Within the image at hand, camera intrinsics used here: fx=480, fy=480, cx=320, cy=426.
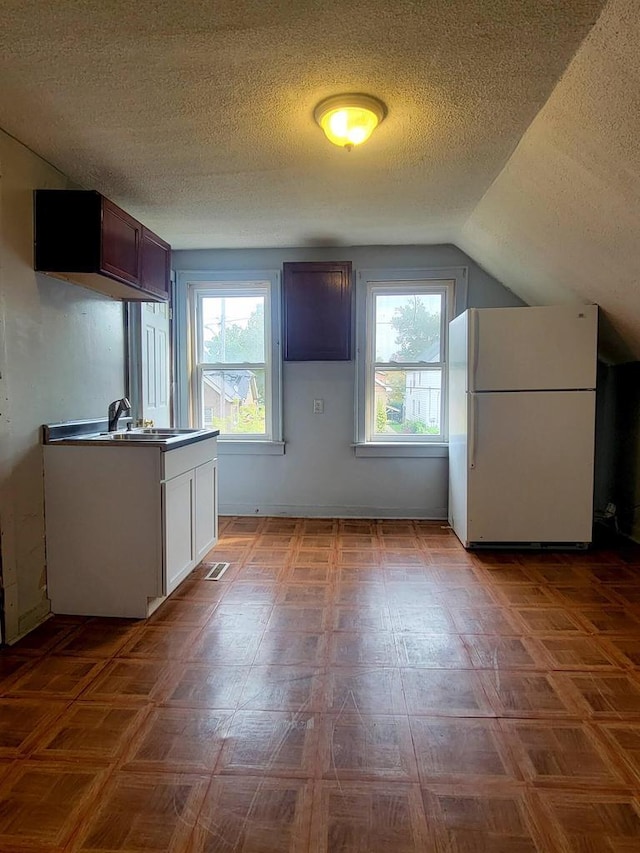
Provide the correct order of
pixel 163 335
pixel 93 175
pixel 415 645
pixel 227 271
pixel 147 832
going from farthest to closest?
1. pixel 227 271
2. pixel 163 335
3. pixel 93 175
4. pixel 415 645
5. pixel 147 832

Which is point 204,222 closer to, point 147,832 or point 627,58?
point 627,58

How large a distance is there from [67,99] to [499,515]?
3236mm

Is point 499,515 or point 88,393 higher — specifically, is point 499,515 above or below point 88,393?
below

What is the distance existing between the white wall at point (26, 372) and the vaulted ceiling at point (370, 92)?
0.27m

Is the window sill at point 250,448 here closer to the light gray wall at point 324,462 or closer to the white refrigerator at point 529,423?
the light gray wall at point 324,462

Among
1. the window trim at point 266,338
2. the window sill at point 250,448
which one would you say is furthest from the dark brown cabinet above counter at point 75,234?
the window sill at point 250,448

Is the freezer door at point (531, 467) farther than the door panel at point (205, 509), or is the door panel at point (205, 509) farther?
the freezer door at point (531, 467)

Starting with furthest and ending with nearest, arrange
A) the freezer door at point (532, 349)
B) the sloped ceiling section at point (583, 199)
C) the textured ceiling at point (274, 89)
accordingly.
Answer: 1. the freezer door at point (532, 349)
2. the sloped ceiling section at point (583, 199)
3. the textured ceiling at point (274, 89)

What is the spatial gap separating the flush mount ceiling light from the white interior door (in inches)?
73.9

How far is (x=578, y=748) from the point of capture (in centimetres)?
150

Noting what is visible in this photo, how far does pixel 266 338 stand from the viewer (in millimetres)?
4098

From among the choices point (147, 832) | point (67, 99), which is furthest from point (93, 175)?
point (147, 832)

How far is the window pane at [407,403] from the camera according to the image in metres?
4.06

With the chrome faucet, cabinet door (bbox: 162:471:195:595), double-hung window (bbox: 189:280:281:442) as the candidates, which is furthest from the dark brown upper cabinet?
cabinet door (bbox: 162:471:195:595)
